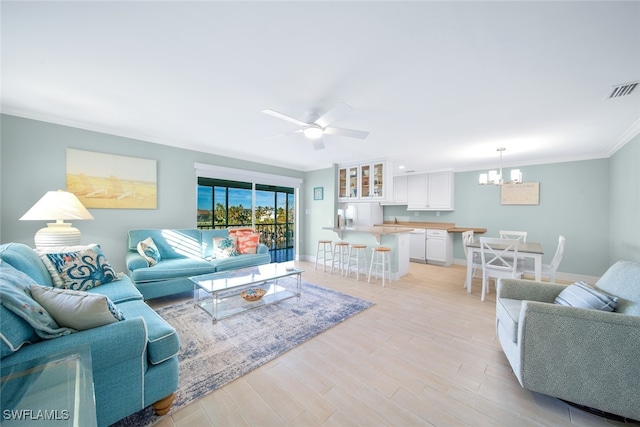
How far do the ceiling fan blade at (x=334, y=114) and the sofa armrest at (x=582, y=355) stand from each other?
77.7 inches

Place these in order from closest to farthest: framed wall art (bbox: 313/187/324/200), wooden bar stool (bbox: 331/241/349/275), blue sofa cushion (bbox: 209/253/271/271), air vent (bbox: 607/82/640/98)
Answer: air vent (bbox: 607/82/640/98) < blue sofa cushion (bbox: 209/253/271/271) < wooden bar stool (bbox: 331/241/349/275) < framed wall art (bbox: 313/187/324/200)

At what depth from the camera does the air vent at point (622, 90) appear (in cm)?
199

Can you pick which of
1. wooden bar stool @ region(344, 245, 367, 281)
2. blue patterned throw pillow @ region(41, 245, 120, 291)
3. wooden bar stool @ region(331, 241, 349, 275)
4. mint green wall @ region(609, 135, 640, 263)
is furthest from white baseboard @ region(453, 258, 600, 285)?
blue patterned throw pillow @ region(41, 245, 120, 291)

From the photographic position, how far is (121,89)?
2.23m

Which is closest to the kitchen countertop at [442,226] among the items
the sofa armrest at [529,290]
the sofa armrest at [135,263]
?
the sofa armrest at [529,290]

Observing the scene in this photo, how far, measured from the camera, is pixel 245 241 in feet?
13.9

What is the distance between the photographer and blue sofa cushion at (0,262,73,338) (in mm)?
1082

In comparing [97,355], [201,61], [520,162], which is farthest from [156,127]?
[520,162]

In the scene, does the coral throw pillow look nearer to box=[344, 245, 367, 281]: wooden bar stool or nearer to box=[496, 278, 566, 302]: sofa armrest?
box=[344, 245, 367, 281]: wooden bar stool

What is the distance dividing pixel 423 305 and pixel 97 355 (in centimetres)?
326

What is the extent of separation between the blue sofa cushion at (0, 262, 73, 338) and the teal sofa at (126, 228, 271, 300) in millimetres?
1807

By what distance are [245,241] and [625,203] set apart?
231 inches

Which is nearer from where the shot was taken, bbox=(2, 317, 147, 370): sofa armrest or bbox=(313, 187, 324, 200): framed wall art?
bbox=(2, 317, 147, 370): sofa armrest

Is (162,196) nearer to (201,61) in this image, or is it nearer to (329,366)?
(201,61)
